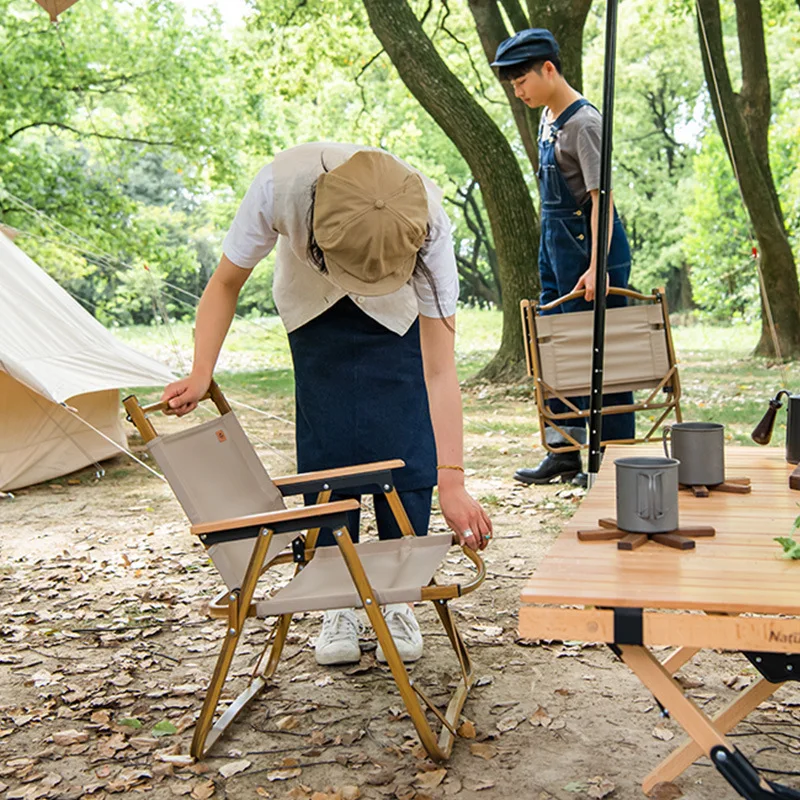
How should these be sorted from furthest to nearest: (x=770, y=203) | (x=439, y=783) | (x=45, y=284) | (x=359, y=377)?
1. (x=770, y=203)
2. (x=45, y=284)
3. (x=359, y=377)
4. (x=439, y=783)

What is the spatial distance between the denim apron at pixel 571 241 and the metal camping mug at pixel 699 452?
2469 mm

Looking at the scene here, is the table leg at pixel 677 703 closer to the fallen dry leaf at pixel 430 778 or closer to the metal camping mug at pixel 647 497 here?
the metal camping mug at pixel 647 497

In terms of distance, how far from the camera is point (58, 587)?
4215 mm

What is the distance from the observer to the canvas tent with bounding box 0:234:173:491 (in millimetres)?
6004

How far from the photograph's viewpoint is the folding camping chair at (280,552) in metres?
2.35

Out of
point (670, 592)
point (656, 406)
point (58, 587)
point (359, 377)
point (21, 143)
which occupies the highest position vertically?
point (21, 143)

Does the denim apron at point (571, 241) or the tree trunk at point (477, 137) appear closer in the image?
the denim apron at point (571, 241)

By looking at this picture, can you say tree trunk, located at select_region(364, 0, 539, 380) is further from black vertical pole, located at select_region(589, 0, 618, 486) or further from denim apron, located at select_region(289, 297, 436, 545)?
denim apron, located at select_region(289, 297, 436, 545)

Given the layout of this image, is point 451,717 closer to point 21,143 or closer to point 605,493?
point 605,493

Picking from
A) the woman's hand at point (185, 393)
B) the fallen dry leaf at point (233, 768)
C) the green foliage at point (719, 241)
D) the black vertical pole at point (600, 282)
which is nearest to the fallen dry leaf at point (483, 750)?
the fallen dry leaf at point (233, 768)

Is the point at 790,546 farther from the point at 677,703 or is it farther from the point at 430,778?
the point at 430,778

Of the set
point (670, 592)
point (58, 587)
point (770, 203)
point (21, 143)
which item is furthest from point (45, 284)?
point (21, 143)

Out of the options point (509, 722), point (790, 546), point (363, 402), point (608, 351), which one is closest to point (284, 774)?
point (509, 722)

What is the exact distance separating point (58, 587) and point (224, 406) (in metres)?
1.72
